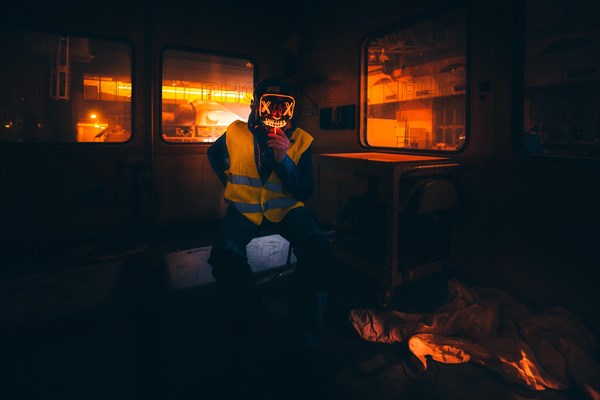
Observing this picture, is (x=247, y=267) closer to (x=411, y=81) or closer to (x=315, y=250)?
(x=315, y=250)

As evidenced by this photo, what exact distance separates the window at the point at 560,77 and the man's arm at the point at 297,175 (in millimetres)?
1383

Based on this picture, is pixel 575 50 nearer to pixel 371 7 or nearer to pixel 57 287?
pixel 371 7

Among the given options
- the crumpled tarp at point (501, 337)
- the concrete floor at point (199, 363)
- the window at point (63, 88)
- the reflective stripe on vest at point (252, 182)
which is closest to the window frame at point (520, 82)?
the crumpled tarp at point (501, 337)

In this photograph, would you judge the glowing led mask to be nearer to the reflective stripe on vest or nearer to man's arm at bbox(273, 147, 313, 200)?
man's arm at bbox(273, 147, 313, 200)

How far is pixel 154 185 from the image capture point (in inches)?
161

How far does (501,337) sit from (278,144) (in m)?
1.65

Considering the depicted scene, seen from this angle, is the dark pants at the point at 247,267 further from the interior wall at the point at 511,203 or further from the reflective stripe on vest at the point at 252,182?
the interior wall at the point at 511,203

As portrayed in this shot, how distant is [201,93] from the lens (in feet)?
15.2

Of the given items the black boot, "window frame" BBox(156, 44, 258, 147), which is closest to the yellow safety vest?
the black boot

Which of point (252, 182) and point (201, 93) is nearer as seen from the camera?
point (252, 182)

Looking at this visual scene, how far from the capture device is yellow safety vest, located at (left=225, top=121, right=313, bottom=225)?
207cm

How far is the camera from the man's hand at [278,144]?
1972 millimetres

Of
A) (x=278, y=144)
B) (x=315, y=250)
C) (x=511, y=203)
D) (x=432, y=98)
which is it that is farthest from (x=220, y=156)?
(x=432, y=98)

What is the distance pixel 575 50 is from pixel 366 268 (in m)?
2.54
